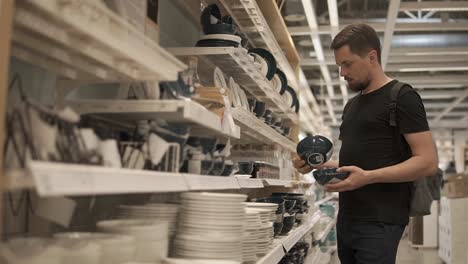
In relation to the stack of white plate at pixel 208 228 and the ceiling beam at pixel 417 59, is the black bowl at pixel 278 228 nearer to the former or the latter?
the stack of white plate at pixel 208 228

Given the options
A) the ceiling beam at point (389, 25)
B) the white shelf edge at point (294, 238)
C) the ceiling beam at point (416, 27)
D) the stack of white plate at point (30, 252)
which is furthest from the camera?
the ceiling beam at point (416, 27)

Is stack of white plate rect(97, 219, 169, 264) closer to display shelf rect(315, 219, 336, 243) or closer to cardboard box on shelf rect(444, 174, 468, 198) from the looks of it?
display shelf rect(315, 219, 336, 243)

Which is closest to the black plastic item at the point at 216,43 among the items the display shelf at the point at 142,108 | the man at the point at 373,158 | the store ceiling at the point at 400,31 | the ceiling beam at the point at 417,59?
the man at the point at 373,158

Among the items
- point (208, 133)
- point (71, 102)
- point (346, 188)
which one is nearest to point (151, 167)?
point (71, 102)

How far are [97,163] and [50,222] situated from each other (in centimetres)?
60

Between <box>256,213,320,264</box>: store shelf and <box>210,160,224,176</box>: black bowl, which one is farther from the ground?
<box>210,160,224,176</box>: black bowl

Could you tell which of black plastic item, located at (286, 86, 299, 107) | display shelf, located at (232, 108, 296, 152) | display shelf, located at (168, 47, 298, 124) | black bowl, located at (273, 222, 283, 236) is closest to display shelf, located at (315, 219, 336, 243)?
black plastic item, located at (286, 86, 299, 107)

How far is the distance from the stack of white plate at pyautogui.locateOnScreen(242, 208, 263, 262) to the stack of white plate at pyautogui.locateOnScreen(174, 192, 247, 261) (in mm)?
335

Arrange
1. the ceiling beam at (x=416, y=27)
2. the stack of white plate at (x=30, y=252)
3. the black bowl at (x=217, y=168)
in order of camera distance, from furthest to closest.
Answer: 1. the ceiling beam at (x=416, y=27)
2. the black bowl at (x=217, y=168)
3. the stack of white plate at (x=30, y=252)

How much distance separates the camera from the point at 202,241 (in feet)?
6.16

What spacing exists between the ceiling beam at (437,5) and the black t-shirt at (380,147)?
418 cm

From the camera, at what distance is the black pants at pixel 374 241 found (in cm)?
246

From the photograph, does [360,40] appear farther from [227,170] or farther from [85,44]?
[85,44]

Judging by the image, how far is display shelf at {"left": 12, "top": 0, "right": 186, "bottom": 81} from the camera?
1.15 meters
